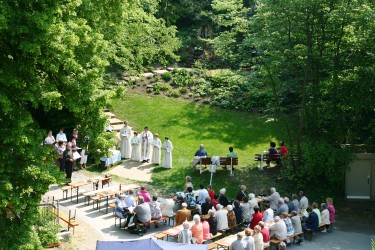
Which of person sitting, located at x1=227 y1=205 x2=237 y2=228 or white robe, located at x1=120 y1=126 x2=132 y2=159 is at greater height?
white robe, located at x1=120 y1=126 x2=132 y2=159

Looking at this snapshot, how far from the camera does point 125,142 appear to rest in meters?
25.5

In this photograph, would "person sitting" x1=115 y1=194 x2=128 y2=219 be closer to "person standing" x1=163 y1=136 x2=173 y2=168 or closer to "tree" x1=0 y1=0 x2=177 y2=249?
"tree" x1=0 y1=0 x2=177 y2=249

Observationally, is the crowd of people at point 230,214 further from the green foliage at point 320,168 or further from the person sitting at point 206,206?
the green foliage at point 320,168

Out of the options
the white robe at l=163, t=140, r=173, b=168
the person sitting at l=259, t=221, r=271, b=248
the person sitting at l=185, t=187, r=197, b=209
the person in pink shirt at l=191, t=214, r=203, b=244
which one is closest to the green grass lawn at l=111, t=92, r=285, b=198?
the white robe at l=163, t=140, r=173, b=168

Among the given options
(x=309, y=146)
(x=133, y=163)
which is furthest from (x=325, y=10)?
(x=133, y=163)

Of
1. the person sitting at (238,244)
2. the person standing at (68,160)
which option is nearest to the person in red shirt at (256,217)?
the person sitting at (238,244)

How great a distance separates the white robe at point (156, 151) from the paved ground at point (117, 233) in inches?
196

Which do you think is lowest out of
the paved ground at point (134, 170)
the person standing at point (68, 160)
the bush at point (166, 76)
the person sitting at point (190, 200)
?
the person sitting at point (190, 200)

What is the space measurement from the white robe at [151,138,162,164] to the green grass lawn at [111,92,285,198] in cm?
57

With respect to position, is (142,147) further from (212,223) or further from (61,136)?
(212,223)

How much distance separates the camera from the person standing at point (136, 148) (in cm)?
2522

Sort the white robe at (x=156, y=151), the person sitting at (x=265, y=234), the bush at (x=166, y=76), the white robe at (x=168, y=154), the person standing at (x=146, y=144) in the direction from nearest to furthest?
the person sitting at (x=265, y=234) < the white robe at (x=168, y=154) < the white robe at (x=156, y=151) < the person standing at (x=146, y=144) < the bush at (x=166, y=76)

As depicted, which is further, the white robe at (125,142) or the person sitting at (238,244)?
the white robe at (125,142)

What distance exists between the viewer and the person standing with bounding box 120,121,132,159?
2544 centimetres
